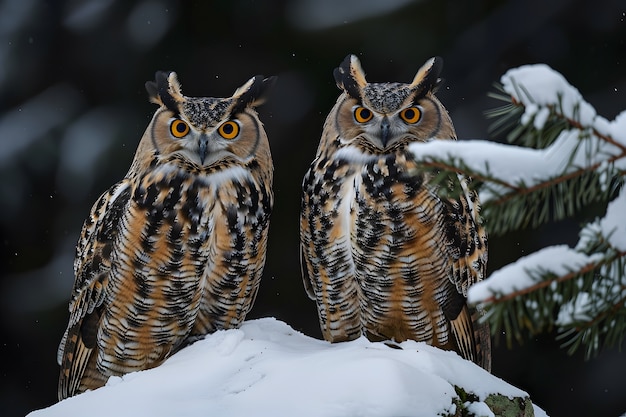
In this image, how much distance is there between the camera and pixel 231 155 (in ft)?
7.76

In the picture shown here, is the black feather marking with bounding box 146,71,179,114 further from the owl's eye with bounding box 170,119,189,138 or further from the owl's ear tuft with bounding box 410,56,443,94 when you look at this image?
the owl's ear tuft with bounding box 410,56,443,94

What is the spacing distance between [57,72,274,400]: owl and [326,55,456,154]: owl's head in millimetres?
242

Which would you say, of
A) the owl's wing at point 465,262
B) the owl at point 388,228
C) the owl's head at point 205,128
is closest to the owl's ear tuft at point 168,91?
the owl's head at point 205,128

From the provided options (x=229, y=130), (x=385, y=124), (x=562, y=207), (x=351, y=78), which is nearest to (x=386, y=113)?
(x=385, y=124)

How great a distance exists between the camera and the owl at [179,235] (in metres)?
2.30

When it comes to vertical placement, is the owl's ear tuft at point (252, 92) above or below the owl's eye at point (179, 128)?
above

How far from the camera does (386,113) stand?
7.56ft

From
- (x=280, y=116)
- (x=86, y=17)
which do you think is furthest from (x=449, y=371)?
(x=86, y=17)

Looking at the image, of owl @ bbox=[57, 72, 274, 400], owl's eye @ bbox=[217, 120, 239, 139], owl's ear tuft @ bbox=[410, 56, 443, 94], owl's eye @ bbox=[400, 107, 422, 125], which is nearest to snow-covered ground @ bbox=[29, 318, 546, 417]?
owl @ bbox=[57, 72, 274, 400]

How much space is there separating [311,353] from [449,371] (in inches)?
12.8

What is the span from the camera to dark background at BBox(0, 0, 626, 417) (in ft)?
13.1

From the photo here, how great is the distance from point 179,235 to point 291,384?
70 centimetres

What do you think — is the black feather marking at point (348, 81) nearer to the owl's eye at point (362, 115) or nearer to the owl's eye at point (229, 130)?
the owl's eye at point (362, 115)

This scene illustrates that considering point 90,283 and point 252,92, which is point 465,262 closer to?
point 252,92
